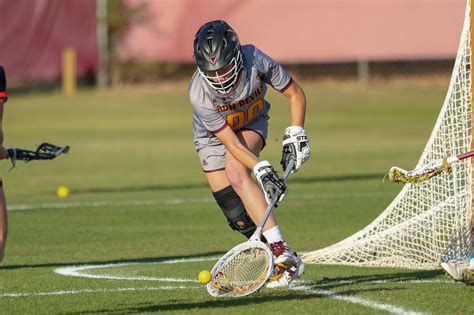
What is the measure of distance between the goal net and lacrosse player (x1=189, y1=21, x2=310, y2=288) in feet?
3.40

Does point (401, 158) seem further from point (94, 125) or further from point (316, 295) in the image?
point (316, 295)

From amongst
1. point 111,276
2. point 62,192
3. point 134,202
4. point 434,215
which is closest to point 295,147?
point 434,215

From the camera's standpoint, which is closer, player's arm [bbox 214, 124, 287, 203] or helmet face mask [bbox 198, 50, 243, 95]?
player's arm [bbox 214, 124, 287, 203]

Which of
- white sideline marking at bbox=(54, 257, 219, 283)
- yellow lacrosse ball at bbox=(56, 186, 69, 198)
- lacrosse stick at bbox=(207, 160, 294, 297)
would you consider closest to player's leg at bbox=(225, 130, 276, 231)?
lacrosse stick at bbox=(207, 160, 294, 297)

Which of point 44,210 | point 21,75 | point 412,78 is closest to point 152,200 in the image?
point 44,210

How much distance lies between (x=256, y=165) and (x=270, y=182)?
20cm

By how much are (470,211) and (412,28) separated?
19440mm

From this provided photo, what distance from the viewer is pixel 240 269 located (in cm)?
693

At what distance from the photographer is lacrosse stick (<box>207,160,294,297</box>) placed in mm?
6840

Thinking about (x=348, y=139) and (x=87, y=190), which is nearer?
(x=87, y=190)

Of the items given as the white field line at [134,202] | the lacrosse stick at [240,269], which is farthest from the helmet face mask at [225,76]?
the white field line at [134,202]

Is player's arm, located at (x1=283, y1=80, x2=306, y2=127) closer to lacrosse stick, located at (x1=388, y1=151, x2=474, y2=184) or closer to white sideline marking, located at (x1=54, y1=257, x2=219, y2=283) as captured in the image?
lacrosse stick, located at (x1=388, y1=151, x2=474, y2=184)

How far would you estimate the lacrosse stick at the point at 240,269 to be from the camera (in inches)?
269

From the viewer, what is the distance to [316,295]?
7.22 metres
